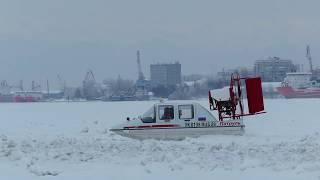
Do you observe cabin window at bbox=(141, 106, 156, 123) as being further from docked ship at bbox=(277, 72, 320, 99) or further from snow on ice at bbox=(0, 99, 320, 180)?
docked ship at bbox=(277, 72, 320, 99)

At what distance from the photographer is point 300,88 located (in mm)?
177375

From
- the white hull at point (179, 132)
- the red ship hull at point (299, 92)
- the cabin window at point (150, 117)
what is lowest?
the white hull at point (179, 132)

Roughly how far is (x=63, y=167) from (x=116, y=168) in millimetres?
1107

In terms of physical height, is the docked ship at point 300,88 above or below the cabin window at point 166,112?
above

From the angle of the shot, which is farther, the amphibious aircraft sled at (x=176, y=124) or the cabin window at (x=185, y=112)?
the cabin window at (x=185, y=112)

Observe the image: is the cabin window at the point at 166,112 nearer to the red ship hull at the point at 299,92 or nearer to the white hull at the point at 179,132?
the white hull at the point at 179,132

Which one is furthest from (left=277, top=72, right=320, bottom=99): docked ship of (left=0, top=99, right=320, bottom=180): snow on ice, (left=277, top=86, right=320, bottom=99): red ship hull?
(left=0, top=99, right=320, bottom=180): snow on ice

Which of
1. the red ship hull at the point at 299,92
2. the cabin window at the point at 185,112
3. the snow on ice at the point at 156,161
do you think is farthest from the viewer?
the red ship hull at the point at 299,92

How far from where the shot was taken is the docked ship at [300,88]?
562ft

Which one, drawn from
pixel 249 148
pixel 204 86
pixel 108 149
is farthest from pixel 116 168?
pixel 204 86

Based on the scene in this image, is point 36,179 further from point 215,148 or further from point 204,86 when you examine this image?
point 204,86

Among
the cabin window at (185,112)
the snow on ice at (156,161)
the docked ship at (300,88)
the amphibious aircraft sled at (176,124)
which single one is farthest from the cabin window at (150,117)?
the docked ship at (300,88)

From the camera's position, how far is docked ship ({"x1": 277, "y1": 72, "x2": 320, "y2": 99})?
171 m

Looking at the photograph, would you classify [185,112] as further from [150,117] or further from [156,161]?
[156,161]
